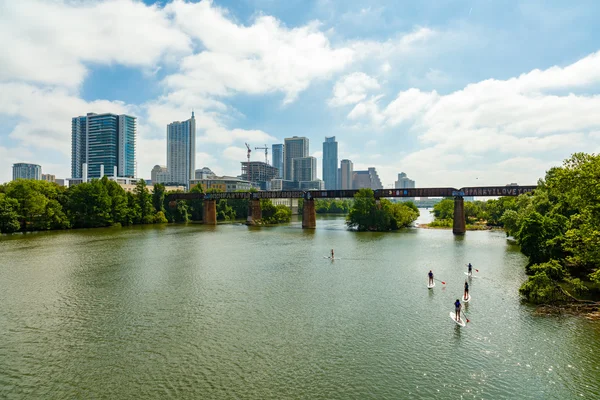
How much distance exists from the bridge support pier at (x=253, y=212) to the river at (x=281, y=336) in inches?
3380

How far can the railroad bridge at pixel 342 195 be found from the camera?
103 meters

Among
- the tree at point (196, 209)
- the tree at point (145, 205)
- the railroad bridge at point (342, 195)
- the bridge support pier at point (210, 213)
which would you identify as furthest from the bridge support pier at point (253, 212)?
the tree at point (145, 205)

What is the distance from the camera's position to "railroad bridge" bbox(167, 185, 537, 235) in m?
103

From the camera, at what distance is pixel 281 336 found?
1048 inches

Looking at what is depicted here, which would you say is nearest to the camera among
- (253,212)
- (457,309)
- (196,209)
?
(457,309)

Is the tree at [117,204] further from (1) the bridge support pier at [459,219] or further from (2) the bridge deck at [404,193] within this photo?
(1) the bridge support pier at [459,219]

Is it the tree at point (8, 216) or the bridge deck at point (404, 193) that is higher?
the bridge deck at point (404, 193)

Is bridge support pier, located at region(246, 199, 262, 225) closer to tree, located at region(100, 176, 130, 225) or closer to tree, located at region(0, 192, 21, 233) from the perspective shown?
tree, located at region(100, 176, 130, 225)

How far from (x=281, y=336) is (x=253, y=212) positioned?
113 meters

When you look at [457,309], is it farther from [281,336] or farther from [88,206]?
[88,206]

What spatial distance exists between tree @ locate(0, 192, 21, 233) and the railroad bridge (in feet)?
199

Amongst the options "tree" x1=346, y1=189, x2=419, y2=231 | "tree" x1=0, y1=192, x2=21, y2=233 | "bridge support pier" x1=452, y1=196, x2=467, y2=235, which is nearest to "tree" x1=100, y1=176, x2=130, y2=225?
"tree" x1=0, y1=192, x2=21, y2=233

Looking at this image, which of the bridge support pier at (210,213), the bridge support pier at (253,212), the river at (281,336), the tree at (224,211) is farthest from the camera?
the tree at (224,211)

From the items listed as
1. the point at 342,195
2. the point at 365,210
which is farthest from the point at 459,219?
the point at 342,195
